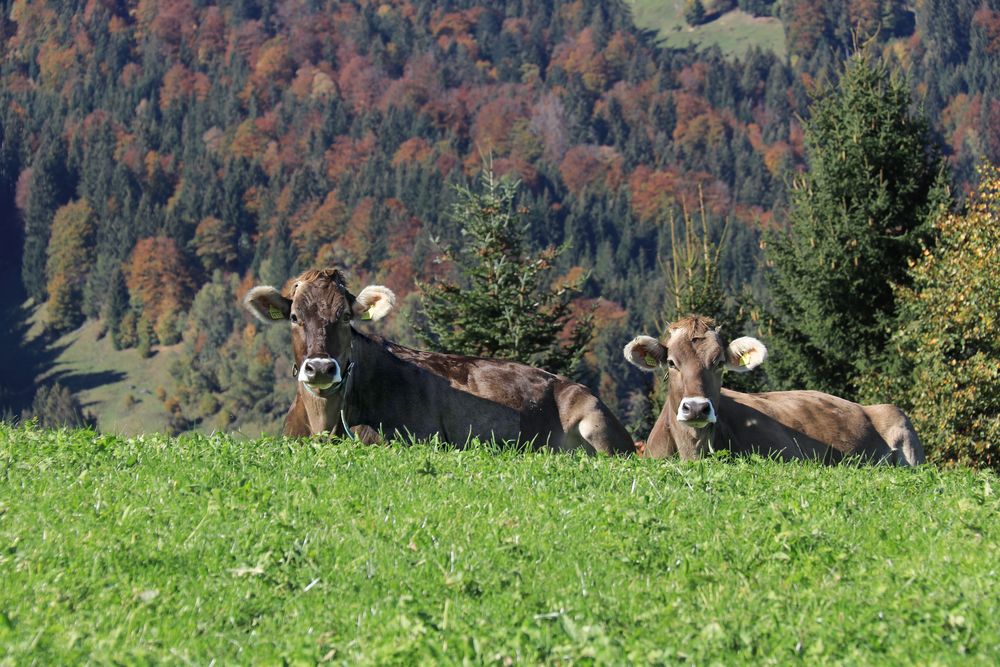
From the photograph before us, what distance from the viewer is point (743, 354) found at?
1587 centimetres

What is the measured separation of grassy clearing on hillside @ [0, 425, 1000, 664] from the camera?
253 inches

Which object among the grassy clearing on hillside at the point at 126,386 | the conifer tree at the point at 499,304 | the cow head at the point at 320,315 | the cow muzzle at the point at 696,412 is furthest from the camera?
the grassy clearing on hillside at the point at 126,386

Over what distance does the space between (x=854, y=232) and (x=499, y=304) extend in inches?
528

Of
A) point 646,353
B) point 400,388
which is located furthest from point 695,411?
point 400,388

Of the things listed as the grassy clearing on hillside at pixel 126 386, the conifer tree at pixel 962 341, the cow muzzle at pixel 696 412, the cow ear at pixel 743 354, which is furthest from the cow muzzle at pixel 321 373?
the grassy clearing on hillside at pixel 126 386

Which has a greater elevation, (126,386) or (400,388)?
(400,388)

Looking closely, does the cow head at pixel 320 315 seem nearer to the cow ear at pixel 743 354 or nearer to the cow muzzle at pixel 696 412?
the cow muzzle at pixel 696 412

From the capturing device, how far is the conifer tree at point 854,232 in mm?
40156

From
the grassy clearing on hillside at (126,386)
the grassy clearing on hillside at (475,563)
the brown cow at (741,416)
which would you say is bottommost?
the grassy clearing on hillside at (126,386)

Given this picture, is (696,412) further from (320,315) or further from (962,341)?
(962,341)

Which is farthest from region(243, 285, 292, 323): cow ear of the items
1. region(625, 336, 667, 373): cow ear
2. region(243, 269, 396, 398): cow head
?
region(625, 336, 667, 373): cow ear

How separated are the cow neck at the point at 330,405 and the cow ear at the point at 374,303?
1.49 feet

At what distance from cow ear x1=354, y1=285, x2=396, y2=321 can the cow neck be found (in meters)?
0.45

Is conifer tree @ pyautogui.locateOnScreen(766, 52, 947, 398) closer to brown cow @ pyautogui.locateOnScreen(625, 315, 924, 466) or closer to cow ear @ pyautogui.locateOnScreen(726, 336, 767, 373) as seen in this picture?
brown cow @ pyautogui.locateOnScreen(625, 315, 924, 466)
